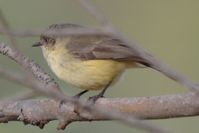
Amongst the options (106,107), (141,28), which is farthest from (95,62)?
(141,28)

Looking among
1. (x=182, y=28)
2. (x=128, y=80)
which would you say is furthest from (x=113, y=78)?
(x=182, y=28)

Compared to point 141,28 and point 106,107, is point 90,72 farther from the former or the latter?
point 141,28

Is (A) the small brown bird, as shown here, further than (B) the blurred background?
No

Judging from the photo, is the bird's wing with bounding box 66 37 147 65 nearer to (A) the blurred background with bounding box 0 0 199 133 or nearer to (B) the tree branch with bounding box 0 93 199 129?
(B) the tree branch with bounding box 0 93 199 129

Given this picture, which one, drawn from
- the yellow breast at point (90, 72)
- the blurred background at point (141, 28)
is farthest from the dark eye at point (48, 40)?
the blurred background at point (141, 28)

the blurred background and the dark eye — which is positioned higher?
the dark eye

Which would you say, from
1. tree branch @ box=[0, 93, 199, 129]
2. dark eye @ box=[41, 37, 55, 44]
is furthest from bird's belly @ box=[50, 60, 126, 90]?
tree branch @ box=[0, 93, 199, 129]
